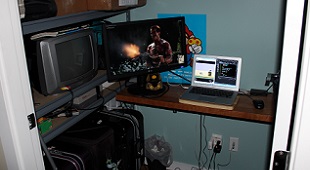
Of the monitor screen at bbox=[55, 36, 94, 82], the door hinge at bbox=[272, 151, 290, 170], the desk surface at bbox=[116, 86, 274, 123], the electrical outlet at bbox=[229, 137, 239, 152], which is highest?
the monitor screen at bbox=[55, 36, 94, 82]

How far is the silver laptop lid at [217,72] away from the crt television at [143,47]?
0.11 metres

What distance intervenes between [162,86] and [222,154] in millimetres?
711

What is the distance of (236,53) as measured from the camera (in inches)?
79.4

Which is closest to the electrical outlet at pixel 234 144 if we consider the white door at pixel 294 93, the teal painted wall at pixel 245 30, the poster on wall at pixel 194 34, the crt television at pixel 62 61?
the teal painted wall at pixel 245 30

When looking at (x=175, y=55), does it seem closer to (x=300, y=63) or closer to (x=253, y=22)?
(x=253, y=22)

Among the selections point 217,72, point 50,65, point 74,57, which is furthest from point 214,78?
point 50,65

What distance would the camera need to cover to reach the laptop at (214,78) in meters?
1.92

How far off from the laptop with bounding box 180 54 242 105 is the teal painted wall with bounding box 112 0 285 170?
0.08 metres

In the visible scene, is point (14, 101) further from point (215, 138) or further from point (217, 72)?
point (215, 138)

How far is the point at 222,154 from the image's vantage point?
7.56 ft

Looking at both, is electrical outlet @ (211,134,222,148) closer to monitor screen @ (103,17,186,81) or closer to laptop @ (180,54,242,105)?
laptop @ (180,54,242,105)

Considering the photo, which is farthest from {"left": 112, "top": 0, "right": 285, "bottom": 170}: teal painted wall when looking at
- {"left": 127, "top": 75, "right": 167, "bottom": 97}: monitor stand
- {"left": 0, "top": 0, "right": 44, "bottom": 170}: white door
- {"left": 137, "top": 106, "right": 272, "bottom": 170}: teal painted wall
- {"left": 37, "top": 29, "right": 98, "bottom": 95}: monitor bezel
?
{"left": 0, "top": 0, "right": 44, "bottom": 170}: white door

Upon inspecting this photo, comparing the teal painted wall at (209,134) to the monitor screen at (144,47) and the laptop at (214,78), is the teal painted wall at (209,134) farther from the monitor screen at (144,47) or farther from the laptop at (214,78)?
the monitor screen at (144,47)

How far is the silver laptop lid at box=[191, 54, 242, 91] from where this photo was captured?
1977 mm
